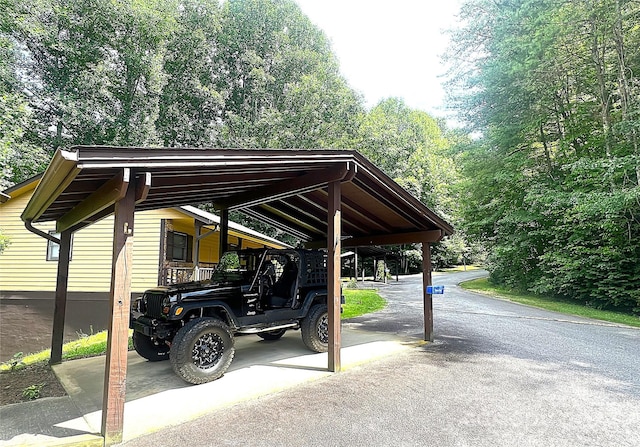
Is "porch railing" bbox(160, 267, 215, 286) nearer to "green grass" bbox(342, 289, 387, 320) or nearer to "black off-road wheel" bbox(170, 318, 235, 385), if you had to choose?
"green grass" bbox(342, 289, 387, 320)

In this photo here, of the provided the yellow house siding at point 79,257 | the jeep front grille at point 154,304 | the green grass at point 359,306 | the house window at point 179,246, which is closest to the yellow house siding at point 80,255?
the yellow house siding at point 79,257

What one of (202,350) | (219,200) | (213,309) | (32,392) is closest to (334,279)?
(213,309)

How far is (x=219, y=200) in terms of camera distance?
22.8ft

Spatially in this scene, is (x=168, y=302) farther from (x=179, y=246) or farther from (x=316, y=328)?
(x=179, y=246)

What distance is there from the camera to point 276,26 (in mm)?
25266

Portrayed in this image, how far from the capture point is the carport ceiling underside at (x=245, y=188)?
329cm

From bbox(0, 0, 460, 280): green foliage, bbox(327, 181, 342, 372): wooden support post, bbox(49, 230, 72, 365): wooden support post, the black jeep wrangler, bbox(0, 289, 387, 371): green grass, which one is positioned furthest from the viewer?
bbox(0, 0, 460, 280): green foliage

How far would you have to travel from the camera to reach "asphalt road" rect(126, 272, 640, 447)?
321 cm

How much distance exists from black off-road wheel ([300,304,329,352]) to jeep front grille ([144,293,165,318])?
2248mm

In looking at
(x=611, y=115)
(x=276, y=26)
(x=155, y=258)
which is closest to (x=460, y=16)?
(x=611, y=115)

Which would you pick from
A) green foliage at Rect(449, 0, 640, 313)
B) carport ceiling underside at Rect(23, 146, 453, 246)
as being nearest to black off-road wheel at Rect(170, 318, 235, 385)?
carport ceiling underside at Rect(23, 146, 453, 246)

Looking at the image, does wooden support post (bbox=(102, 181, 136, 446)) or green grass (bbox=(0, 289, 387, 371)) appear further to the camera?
green grass (bbox=(0, 289, 387, 371))

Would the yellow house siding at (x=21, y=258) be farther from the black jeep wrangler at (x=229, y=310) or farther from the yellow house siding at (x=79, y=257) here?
the black jeep wrangler at (x=229, y=310)

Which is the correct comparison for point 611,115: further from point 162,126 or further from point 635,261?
point 162,126
